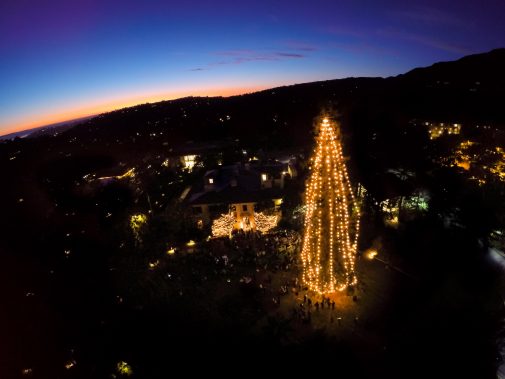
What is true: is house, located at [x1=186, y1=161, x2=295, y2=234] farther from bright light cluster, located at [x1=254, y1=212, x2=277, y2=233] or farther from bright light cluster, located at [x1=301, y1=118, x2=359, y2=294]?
bright light cluster, located at [x1=301, y1=118, x2=359, y2=294]

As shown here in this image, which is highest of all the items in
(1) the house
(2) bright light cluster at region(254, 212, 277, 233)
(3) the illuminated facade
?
(3) the illuminated facade

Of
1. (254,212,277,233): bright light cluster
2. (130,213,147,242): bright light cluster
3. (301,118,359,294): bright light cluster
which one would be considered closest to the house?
(254,212,277,233): bright light cluster

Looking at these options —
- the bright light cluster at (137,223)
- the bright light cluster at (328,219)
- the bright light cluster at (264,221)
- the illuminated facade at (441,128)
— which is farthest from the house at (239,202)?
the illuminated facade at (441,128)

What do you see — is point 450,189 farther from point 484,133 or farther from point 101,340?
point 101,340

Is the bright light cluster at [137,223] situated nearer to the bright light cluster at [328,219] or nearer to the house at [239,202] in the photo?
the house at [239,202]

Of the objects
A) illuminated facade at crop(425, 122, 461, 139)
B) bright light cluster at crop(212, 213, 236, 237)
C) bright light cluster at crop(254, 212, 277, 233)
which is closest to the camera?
bright light cluster at crop(212, 213, 236, 237)

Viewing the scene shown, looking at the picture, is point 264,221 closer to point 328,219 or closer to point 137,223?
point 328,219

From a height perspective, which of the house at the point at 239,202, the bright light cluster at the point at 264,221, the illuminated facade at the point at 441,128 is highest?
the illuminated facade at the point at 441,128
